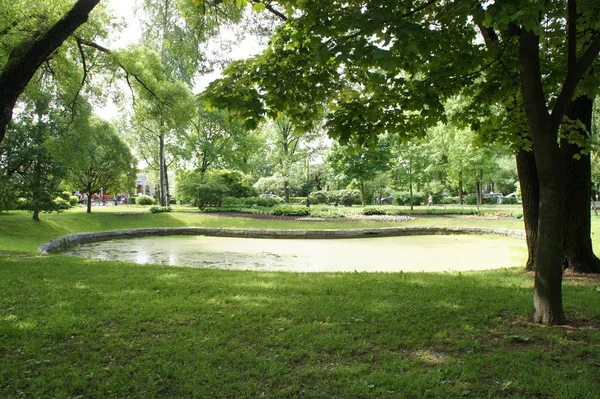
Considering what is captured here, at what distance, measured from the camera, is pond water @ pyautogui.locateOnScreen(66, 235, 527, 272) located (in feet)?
33.0

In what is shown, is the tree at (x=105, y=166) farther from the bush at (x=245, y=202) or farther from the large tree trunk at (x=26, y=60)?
the large tree trunk at (x=26, y=60)

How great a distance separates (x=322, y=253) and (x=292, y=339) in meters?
8.57

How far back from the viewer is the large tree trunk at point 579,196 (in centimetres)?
647

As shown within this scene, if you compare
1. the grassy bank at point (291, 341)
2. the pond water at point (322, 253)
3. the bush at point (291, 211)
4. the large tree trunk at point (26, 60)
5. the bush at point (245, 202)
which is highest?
the large tree trunk at point (26, 60)

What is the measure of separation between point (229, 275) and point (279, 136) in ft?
93.6

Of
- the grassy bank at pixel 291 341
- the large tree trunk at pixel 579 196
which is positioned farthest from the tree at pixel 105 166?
the large tree trunk at pixel 579 196

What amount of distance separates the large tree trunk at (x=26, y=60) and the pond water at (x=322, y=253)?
6.33 m

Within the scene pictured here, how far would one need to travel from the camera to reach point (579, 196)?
6512 mm

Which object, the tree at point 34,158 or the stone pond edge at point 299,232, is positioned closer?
the tree at point 34,158

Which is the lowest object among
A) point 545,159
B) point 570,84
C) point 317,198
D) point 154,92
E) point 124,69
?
point 317,198

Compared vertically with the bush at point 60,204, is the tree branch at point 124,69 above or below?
above

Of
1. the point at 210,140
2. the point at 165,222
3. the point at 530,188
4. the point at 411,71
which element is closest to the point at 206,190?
the point at 165,222

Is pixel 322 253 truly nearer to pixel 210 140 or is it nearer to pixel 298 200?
pixel 298 200

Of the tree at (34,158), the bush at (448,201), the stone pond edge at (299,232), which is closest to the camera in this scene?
the tree at (34,158)
